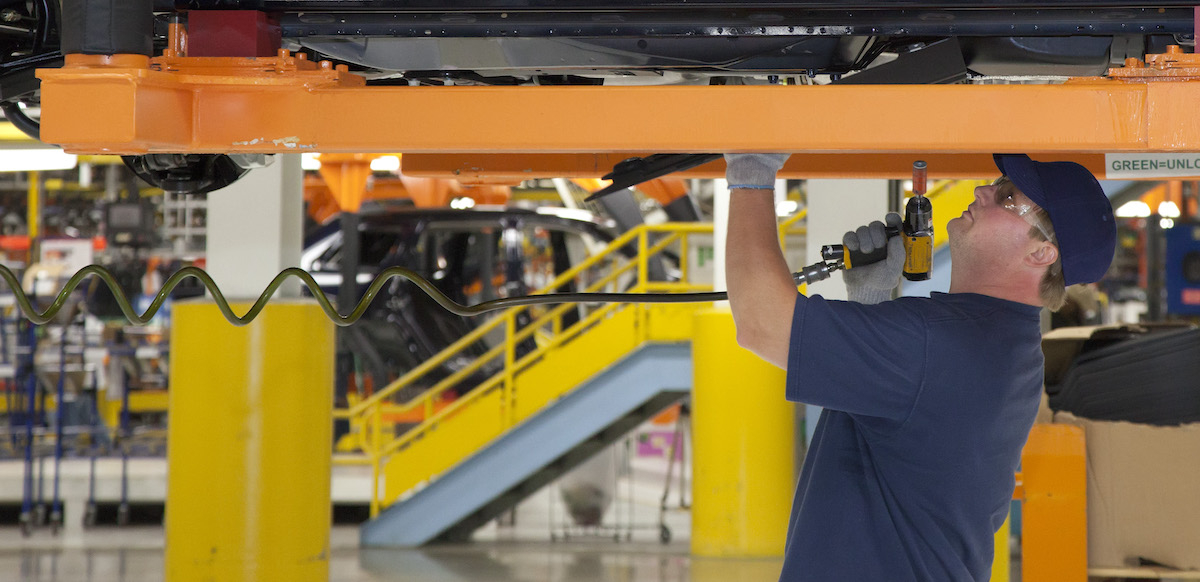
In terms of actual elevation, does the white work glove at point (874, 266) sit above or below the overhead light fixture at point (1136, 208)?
below

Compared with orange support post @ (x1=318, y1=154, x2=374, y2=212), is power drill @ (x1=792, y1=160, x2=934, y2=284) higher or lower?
lower

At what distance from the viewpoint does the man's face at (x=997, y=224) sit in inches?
83.8

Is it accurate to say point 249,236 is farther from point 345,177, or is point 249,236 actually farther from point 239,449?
point 345,177

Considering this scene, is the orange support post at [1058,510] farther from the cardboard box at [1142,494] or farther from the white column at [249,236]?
the white column at [249,236]

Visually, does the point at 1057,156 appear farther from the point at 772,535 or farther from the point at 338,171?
the point at 338,171

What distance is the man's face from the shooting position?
2.13m

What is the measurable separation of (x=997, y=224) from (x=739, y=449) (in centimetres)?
549

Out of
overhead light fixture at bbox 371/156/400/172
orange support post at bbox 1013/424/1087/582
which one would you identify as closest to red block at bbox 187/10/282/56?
orange support post at bbox 1013/424/1087/582

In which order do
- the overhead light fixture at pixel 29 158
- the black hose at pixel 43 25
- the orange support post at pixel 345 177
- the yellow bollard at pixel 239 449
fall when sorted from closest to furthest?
the black hose at pixel 43 25 < the yellow bollard at pixel 239 449 < the overhead light fixture at pixel 29 158 < the orange support post at pixel 345 177

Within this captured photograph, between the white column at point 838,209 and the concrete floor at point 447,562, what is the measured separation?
1543mm

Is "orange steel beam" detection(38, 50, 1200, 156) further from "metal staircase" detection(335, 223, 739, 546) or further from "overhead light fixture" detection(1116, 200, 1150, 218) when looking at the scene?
"overhead light fixture" detection(1116, 200, 1150, 218)

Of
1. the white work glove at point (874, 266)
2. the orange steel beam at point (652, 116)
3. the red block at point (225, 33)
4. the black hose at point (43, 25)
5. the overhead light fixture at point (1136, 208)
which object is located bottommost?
the white work glove at point (874, 266)

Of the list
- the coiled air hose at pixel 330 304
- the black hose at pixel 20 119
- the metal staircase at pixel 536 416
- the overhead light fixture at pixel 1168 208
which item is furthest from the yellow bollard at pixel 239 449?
the overhead light fixture at pixel 1168 208

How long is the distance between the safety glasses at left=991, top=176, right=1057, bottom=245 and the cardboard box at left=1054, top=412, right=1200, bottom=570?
9.13 feet
